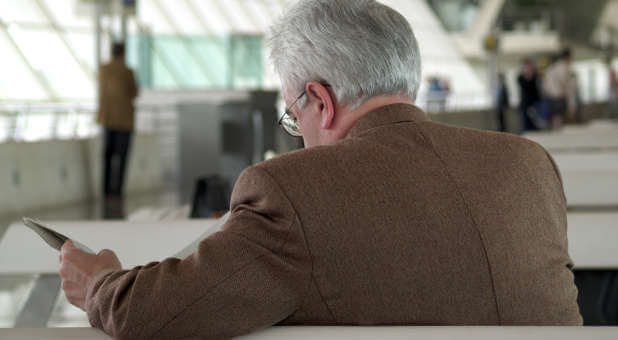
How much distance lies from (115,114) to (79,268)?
7.87 m

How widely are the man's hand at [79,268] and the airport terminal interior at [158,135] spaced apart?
465 mm

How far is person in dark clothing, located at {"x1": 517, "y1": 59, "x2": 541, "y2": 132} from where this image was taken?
15.7 metres

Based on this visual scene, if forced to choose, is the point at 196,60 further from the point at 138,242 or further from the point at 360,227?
the point at 360,227

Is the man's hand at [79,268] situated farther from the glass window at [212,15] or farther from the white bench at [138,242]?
the glass window at [212,15]

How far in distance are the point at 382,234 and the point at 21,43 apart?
53.6ft

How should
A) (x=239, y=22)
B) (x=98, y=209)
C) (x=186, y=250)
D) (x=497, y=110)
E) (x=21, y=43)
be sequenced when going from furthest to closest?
(x=239, y=22) → (x=497, y=110) → (x=21, y=43) → (x=98, y=209) → (x=186, y=250)

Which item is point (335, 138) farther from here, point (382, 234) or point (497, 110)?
point (497, 110)

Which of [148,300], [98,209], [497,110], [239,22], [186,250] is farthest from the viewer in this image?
[239,22]

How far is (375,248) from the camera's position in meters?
1.33

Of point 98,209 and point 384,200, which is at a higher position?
point 384,200

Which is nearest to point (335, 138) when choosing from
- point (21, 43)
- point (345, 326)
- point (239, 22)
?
point (345, 326)

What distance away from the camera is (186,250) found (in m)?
1.48

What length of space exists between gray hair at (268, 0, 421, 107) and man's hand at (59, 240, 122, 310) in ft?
1.49

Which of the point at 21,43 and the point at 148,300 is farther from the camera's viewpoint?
the point at 21,43
